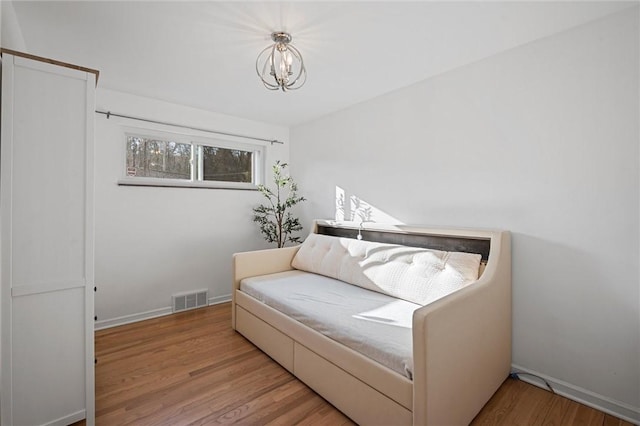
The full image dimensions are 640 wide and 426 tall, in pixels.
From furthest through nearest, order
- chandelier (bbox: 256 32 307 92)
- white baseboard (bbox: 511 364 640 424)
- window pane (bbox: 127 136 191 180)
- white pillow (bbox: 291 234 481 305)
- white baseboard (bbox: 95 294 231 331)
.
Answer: window pane (bbox: 127 136 191 180), white baseboard (bbox: 95 294 231 331), white pillow (bbox: 291 234 481 305), chandelier (bbox: 256 32 307 92), white baseboard (bbox: 511 364 640 424)

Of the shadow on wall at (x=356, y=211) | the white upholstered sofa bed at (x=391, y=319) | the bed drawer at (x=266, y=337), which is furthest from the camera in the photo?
the shadow on wall at (x=356, y=211)

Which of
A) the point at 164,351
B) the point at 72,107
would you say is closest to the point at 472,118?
the point at 72,107

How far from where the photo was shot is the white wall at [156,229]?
2.82 meters

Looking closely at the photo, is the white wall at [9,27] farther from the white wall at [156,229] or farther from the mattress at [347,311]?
the mattress at [347,311]

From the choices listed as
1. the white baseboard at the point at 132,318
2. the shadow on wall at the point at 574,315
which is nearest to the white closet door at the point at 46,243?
the white baseboard at the point at 132,318

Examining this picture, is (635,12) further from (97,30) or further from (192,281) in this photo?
(192,281)

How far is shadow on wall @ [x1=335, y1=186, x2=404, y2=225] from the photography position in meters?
2.94

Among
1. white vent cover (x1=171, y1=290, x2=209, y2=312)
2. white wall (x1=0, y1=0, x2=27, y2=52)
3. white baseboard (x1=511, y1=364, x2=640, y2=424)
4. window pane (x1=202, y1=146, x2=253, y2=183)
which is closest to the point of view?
white wall (x1=0, y1=0, x2=27, y2=52)

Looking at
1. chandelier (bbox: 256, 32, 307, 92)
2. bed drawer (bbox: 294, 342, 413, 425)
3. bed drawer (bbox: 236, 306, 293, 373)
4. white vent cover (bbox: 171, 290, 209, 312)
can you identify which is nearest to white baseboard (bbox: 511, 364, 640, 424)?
bed drawer (bbox: 294, 342, 413, 425)

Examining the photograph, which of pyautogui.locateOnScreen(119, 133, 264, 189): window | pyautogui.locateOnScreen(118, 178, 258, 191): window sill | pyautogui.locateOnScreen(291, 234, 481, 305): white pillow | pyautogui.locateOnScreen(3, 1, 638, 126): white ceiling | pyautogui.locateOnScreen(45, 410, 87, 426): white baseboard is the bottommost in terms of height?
pyautogui.locateOnScreen(45, 410, 87, 426): white baseboard

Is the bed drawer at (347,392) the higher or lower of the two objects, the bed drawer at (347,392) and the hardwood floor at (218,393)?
the higher

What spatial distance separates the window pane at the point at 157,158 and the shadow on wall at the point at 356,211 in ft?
5.89

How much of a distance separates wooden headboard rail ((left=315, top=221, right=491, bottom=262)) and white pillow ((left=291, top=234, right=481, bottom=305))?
14 centimetres

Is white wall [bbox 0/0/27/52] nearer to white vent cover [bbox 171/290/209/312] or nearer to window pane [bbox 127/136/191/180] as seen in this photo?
window pane [bbox 127/136/191/180]
